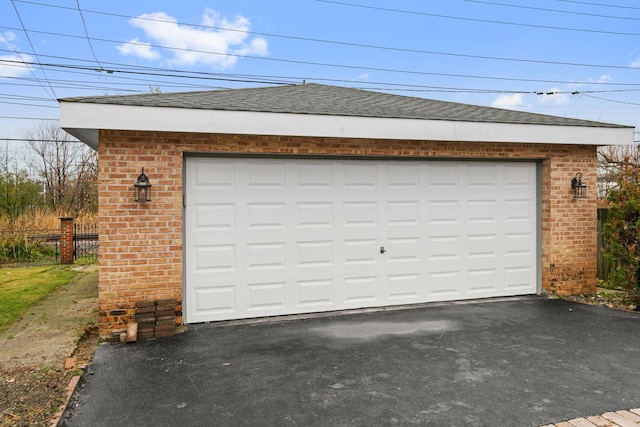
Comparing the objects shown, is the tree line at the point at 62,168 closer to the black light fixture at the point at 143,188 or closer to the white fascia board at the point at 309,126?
the white fascia board at the point at 309,126

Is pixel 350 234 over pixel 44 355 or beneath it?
over

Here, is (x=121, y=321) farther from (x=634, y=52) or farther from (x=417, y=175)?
(x=634, y=52)

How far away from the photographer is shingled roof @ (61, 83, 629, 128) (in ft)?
18.3

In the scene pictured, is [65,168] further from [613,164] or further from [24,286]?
[613,164]

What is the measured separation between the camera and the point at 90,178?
25.3m

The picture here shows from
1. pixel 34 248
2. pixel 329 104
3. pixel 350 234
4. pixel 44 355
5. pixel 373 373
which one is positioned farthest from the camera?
pixel 34 248

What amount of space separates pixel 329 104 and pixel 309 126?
3.37 ft

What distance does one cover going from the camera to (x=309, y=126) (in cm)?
573

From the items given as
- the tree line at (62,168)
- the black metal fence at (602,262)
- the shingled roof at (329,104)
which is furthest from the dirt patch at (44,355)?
the tree line at (62,168)

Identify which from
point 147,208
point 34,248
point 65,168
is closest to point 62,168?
point 65,168

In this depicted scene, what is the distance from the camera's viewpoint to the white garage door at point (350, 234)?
582 centimetres

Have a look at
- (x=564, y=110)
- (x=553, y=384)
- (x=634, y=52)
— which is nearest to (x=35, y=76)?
(x=553, y=384)

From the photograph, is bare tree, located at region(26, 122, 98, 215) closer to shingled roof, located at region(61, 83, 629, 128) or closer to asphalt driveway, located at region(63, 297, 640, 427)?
shingled roof, located at region(61, 83, 629, 128)

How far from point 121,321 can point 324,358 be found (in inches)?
101
